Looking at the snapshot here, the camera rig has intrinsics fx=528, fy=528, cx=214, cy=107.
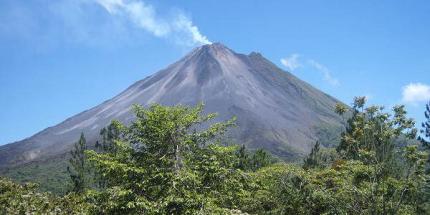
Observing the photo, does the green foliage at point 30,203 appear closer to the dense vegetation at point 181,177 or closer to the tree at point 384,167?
the dense vegetation at point 181,177

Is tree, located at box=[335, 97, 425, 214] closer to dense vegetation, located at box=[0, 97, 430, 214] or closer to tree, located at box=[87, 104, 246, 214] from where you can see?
dense vegetation, located at box=[0, 97, 430, 214]

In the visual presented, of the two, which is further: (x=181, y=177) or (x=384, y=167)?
(x=384, y=167)

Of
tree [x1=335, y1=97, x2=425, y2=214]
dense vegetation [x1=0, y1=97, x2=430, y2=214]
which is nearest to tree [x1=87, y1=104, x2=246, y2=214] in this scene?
dense vegetation [x1=0, y1=97, x2=430, y2=214]

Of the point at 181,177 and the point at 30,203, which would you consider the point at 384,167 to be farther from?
the point at 30,203

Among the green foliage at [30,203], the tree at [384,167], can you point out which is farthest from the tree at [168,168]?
the tree at [384,167]

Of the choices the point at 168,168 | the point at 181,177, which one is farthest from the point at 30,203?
the point at 181,177

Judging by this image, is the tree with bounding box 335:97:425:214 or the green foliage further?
the green foliage

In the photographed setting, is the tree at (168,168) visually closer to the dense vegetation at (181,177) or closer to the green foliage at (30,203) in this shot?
the dense vegetation at (181,177)

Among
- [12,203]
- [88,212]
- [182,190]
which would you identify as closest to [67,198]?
[12,203]

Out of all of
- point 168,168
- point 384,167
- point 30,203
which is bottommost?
point 384,167

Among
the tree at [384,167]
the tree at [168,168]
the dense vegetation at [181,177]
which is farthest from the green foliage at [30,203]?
the tree at [384,167]

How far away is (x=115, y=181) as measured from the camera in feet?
67.6

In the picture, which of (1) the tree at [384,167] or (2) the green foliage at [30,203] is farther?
(2) the green foliage at [30,203]

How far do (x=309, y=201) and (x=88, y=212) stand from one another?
10.7 metres
